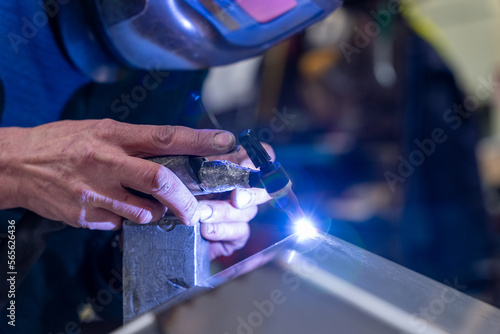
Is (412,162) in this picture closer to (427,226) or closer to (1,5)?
(427,226)

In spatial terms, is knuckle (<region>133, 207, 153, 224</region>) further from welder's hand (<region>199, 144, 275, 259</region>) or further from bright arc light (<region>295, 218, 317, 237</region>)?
bright arc light (<region>295, 218, 317, 237</region>)

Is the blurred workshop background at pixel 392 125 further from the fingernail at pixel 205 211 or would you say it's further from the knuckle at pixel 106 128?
the knuckle at pixel 106 128

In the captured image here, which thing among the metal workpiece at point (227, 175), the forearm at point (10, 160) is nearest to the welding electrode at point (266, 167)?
the metal workpiece at point (227, 175)

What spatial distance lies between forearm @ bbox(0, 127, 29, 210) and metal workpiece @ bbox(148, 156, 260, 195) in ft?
0.92

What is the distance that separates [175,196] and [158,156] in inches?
2.6

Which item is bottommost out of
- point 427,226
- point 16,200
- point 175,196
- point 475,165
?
point 427,226

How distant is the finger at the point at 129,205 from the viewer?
55 cm

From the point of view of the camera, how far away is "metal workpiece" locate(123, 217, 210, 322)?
0.56 meters

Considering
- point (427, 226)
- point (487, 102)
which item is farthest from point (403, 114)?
point (487, 102)

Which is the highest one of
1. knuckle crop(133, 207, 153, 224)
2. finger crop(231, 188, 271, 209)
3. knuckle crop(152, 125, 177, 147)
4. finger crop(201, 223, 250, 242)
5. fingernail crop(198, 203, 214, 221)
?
knuckle crop(152, 125, 177, 147)

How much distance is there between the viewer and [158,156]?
1.77ft

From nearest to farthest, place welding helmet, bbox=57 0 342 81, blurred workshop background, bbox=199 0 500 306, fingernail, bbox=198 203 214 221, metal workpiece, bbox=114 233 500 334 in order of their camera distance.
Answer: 1. metal workpiece, bbox=114 233 500 334
2. fingernail, bbox=198 203 214 221
3. welding helmet, bbox=57 0 342 81
4. blurred workshop background, bbox=199 0 500 306

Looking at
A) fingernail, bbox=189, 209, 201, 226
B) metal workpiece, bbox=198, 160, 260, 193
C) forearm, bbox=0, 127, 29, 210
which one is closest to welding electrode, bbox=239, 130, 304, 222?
metal workpiece, bbox=198, 160, 260, 193

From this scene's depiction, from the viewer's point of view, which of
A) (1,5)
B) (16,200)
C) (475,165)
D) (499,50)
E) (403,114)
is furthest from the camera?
(499,50)
